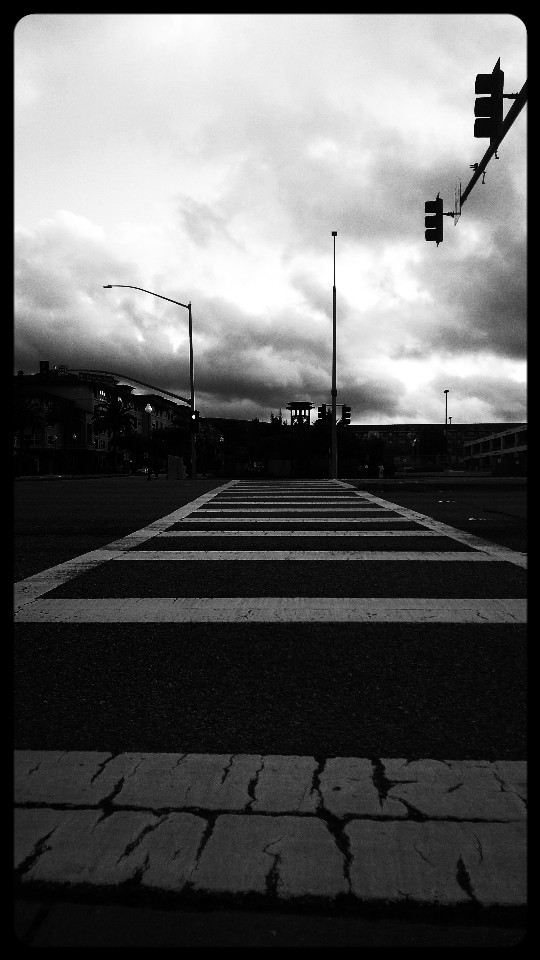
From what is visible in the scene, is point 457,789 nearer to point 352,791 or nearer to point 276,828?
point 352,791

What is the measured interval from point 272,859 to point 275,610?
332 cm

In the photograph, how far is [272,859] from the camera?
199cm

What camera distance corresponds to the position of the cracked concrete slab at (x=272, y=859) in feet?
6.14

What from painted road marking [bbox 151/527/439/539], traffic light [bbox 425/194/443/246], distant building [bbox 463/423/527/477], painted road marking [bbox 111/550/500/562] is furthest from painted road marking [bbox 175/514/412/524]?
distant building [bbox 463/423/527/477]

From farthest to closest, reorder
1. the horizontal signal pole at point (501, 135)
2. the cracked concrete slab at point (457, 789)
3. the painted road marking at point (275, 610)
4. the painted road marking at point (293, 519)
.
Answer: the painted road marking at point (293, 519) → the horizontal signal pole at point (501, 135) → the painted road marking at point (275, 610) → the cracked concrete slab at point (457, 789)

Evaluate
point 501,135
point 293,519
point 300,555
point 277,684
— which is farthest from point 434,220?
point 277,684

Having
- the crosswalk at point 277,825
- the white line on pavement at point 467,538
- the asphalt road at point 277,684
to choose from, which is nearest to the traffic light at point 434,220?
the white line on pavement at point 467,538

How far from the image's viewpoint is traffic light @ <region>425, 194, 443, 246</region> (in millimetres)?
13227

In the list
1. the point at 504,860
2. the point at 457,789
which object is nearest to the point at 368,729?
the point at 457,789

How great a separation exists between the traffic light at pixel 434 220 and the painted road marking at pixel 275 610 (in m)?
9.68

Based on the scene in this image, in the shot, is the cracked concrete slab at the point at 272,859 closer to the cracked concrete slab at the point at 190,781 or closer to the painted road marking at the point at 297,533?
the cracked concrete slab at the point at 190,781

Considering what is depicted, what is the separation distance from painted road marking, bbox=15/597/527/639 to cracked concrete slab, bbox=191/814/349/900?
282cm

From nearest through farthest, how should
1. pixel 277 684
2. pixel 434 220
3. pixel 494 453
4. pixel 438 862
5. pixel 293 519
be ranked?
1. pixel 438 862
2. pixel 277 684
3. pixel 293 519
4. pixel 434 220
5. pixel 494 453

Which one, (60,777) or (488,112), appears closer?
(60,777)
